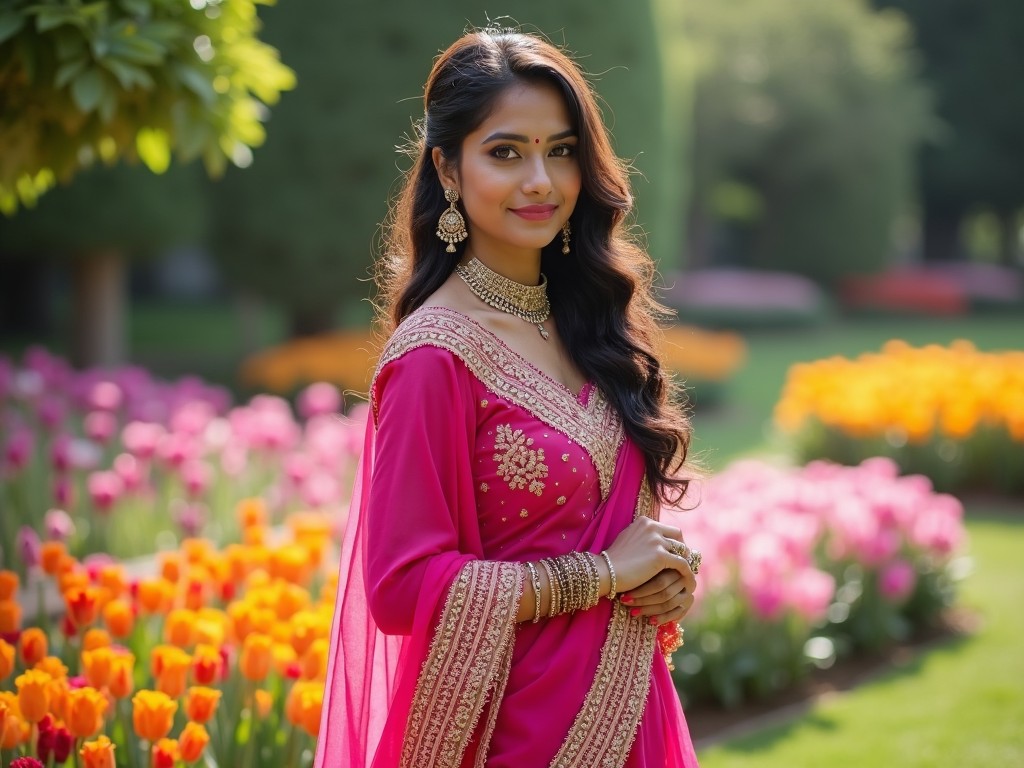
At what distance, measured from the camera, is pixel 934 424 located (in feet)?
28.1

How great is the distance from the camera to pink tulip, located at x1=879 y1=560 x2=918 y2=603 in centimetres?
518

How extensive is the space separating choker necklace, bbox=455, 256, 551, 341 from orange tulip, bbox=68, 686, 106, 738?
113 cm

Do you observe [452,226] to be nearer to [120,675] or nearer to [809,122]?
[120,675]

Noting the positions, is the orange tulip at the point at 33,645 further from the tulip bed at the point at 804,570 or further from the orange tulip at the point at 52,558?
the tulip bed at the point at 804,570

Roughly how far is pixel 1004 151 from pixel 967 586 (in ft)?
86.3

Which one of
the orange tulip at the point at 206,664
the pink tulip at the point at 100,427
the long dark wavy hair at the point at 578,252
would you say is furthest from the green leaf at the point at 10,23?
the pink tulip at the point at 100,427

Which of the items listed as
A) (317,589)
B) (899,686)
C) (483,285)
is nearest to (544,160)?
(483,285)

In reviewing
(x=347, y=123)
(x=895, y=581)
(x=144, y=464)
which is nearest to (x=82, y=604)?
(x=144, y=464)

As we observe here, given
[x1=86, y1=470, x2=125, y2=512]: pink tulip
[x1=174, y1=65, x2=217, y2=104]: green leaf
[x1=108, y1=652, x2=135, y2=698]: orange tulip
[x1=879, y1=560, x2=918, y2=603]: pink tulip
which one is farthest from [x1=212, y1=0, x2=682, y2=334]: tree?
[x1=108, y1=652, x2=135, y2=698]: orange tulip

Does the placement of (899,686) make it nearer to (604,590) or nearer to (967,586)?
(967,586)

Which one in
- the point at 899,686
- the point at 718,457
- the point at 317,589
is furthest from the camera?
the point at 718,457

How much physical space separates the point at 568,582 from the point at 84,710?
3.53 feet

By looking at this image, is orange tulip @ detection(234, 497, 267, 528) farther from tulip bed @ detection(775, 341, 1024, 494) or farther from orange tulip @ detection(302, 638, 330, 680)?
tulip bed @ detection(775, 341, 1024, 494)

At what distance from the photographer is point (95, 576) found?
10.3ft
